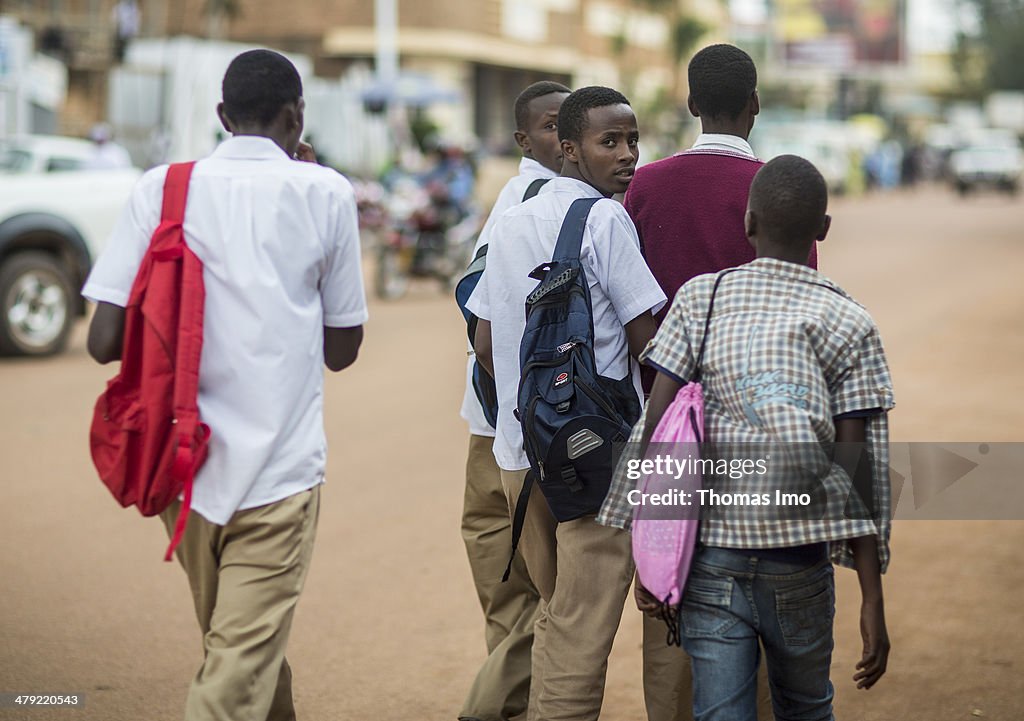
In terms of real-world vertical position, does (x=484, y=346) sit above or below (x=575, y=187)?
below

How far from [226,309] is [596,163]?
1048 mm

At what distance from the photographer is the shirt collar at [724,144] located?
3771 mm

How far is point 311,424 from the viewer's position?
3.41m

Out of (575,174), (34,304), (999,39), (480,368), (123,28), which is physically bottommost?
(34,304)

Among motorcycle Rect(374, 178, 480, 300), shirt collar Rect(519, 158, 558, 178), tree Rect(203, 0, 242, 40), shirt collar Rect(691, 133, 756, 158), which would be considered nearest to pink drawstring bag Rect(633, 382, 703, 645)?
shirt collar Rect(691, 133, 756, 158)

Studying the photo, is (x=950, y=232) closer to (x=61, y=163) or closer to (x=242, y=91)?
(x=61, y=163)

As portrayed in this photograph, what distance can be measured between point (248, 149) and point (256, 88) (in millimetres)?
155

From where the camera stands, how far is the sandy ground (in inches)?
189

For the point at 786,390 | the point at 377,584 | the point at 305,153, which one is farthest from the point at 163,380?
the point at 377,584

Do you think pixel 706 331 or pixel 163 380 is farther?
pixel 163 380

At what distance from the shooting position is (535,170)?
4.39 metres

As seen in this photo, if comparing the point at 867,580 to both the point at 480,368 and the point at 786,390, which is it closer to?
the point at 786,390

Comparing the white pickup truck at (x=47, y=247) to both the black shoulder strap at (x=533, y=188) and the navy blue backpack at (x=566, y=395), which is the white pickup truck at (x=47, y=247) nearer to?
the black shoulder strap at (x=533, y=188)

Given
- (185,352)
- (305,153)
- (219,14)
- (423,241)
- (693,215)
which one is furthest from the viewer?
(219,14)
